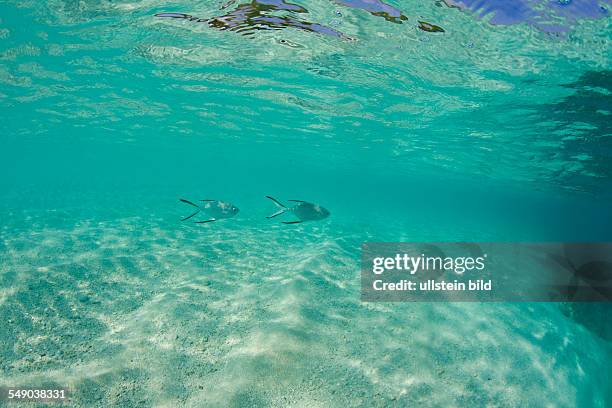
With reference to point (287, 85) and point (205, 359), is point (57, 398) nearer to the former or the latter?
point (205, 359)

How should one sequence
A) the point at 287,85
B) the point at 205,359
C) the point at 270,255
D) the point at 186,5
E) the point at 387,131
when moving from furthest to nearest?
1. the point at 387,131
2. the point at 287,85
3. the point at 270,255
4. the point at 186,5
5. the point at 205,359

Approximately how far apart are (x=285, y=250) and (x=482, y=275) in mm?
7691

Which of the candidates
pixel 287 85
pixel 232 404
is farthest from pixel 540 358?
pixel 287 85

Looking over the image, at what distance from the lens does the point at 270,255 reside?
33.6 ft

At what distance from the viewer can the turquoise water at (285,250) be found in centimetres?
455

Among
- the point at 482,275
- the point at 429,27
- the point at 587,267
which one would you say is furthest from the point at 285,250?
the point at 587,267

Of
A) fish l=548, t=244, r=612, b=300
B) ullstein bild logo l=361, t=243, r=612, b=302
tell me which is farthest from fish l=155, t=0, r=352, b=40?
fish l=548, t=244, r=612, b=300

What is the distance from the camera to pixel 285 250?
36.4 ft

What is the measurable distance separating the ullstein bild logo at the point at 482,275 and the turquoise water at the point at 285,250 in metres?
0.62

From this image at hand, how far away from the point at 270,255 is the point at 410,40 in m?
8.62

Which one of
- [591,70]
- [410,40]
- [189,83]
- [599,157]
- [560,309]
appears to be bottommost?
[560,309]

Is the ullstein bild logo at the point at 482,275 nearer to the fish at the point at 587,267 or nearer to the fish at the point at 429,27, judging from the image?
Answer: the fish at the point at 587,267

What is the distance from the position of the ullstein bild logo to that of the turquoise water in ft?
2.04

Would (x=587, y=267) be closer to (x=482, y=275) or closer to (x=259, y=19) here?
(x=482, y=275)
